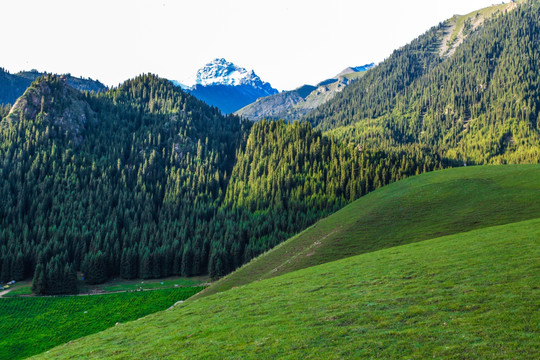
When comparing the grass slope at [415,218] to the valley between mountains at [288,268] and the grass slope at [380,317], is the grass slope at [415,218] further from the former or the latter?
the grass slope at [380,317]

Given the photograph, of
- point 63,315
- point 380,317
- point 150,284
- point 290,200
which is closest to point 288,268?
point 380,317

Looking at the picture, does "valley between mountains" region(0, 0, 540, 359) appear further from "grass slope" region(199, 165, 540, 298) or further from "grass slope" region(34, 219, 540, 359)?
"grass slope" region(199, 165, 540, 298)

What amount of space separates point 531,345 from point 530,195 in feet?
224

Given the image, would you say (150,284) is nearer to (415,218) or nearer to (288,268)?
(288,268)

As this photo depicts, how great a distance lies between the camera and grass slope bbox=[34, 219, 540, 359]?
18547mm

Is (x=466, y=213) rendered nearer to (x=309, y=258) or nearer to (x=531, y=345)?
(x=309, y=258)

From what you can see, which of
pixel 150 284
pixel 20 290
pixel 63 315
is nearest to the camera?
pixel 63 315

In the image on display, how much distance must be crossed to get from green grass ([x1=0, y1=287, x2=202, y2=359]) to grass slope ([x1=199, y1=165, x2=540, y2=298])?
34.9 meters

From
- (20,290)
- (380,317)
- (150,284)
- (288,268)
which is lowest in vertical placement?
(150,284)

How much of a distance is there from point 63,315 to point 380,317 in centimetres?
9848

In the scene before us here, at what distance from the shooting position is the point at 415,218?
75938 mm

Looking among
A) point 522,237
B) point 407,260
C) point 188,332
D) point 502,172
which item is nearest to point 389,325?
point 188,332

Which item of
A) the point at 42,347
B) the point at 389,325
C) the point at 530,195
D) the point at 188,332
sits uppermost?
the point at 530,195

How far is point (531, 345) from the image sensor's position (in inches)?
639
